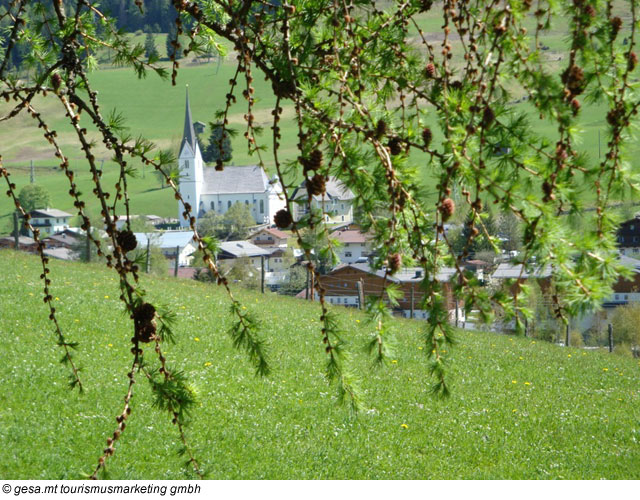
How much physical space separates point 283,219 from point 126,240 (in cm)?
43

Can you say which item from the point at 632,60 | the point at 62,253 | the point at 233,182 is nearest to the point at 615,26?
the point at 632,60

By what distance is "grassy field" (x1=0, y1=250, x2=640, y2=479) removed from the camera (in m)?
6.32

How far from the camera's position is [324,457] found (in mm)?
6574

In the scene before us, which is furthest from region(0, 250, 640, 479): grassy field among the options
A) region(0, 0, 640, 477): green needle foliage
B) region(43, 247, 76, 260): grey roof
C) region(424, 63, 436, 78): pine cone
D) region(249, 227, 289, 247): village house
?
region(249, 227, 289, 247): village house

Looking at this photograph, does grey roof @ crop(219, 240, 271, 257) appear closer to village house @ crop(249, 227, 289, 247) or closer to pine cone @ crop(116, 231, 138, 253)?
village house @ crop(249, 227, 289, 247)

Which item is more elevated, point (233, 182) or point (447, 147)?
point (447, 147)

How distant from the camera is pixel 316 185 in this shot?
1.31 meters

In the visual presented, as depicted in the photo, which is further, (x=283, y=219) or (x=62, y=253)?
(x=62, y=253)

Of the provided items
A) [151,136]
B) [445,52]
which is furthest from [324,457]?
[151,136]

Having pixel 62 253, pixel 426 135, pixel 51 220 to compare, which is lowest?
pixel 62 253

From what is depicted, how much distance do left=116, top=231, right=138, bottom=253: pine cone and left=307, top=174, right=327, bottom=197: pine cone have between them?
468 mm

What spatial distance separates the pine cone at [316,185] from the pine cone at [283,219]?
0.20 feet

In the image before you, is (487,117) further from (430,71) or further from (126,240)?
(126,240)

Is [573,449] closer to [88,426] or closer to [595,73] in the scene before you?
[88,426]
